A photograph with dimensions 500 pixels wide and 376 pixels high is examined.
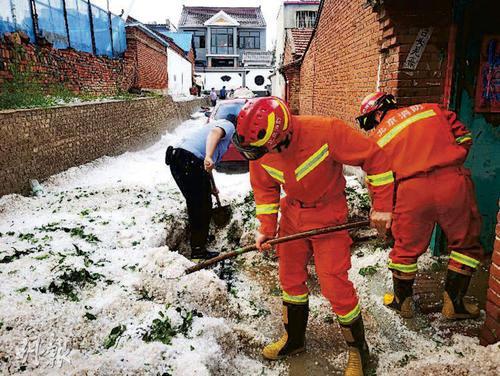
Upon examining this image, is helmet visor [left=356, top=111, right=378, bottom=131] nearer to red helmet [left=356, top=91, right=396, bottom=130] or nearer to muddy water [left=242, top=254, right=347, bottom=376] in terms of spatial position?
red helmet [left=356, top=91, right=396, bottom=130]

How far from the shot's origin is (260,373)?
2.62 meters

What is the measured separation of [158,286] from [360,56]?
456cm

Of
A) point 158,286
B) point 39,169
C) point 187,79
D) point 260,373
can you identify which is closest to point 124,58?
point 39,169

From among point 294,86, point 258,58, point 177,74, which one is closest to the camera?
point 294,86

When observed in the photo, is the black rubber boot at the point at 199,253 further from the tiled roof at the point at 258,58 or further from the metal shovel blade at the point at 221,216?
the tiled roof at the point at 258,58

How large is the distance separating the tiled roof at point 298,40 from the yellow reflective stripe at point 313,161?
511 inches

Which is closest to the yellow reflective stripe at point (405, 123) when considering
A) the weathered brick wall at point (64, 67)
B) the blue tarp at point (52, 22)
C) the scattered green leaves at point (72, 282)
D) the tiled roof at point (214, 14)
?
the scattered green leaves at point (72, 282)

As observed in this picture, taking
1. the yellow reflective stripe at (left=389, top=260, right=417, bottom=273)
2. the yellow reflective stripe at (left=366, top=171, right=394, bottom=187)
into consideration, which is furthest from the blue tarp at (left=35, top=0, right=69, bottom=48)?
the yellow reflective stripe at (left=389, top=260, right=417, bottom=273)

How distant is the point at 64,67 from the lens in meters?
9.07

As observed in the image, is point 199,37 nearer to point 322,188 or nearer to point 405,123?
point 405,123

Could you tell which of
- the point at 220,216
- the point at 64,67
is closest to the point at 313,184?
the point at 220,216

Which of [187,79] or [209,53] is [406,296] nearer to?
[187,79]

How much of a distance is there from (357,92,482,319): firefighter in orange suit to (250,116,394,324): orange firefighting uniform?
625 millimetres

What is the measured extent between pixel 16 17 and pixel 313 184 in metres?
7.74
